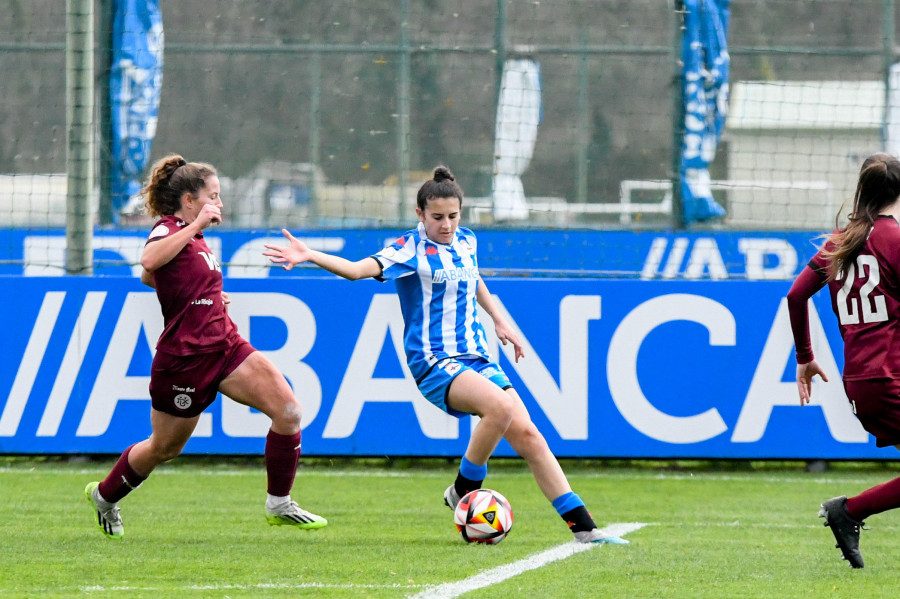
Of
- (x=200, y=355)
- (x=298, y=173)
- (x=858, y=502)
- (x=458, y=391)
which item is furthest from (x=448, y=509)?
(x=298, y=173)

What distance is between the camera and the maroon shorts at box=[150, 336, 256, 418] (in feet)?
20.0

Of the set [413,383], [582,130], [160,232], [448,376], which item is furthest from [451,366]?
[582,130]

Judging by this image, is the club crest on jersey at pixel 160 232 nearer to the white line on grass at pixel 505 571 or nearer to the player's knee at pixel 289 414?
the player's knee at pixel 289 414

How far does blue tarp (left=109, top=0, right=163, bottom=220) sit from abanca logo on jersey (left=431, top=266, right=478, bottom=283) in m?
5.36

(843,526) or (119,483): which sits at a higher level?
(843,526)

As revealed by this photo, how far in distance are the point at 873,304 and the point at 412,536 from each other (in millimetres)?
2442

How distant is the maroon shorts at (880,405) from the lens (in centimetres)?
514

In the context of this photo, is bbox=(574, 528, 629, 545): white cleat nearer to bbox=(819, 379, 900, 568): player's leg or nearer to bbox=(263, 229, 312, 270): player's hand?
bbox=(819, 379, 900, 568): player's leg

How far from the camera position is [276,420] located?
6273 mm

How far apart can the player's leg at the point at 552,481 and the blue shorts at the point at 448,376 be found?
244 mm

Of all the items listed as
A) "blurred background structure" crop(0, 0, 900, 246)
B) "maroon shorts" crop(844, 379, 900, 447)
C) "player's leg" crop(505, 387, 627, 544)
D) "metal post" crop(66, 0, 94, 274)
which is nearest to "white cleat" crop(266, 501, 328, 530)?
"player's leg" crop(505, 387, 627, 544)

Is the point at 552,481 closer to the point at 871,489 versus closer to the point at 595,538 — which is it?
the point at 595,538

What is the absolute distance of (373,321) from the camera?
8.90 m

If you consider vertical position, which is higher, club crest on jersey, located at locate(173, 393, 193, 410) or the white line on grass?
club crest on jersey, located at locate(173, 393, 193, 410)
